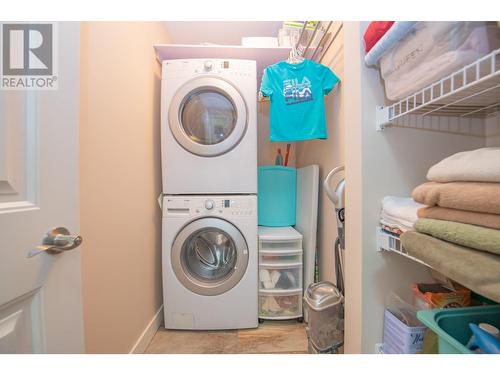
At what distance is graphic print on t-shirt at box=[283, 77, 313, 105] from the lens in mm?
1420

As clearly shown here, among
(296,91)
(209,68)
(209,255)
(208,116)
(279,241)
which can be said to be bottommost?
(209,255)

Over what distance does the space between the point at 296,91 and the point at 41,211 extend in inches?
54.9

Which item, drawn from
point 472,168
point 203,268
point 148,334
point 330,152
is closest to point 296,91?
point 330,152

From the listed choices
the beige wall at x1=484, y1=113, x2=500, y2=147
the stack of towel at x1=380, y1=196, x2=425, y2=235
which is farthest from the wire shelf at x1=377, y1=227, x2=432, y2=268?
the beige wall at x1=484, y1=113, x2=500, y2=147

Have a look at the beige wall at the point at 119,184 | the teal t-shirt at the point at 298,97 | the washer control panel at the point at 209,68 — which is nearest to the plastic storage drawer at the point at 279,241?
the teal t-shirt at the point at 298,97

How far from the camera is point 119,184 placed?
1126 millimetres

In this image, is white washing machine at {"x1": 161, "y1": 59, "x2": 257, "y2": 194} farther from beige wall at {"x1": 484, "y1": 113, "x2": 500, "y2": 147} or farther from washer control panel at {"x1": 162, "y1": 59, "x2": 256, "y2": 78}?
beige wall at {"x1": 484, "y1": 113, "x2": 500, "y2": 147}

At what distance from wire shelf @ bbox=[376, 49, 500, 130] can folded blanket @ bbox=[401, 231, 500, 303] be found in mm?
343

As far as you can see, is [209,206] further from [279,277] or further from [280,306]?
[280,306]

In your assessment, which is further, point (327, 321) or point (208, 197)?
point (208, 197)

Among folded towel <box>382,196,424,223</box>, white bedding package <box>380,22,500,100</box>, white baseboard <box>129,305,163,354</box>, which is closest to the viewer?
white bedding package <box>380,22,500,100</box>

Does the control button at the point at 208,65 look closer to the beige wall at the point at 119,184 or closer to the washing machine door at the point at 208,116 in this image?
the washing machine door at the point at 208,116

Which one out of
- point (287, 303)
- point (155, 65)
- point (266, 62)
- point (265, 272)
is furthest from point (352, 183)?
point (155, 65)

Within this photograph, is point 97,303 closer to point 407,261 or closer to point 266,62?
point 407,261
